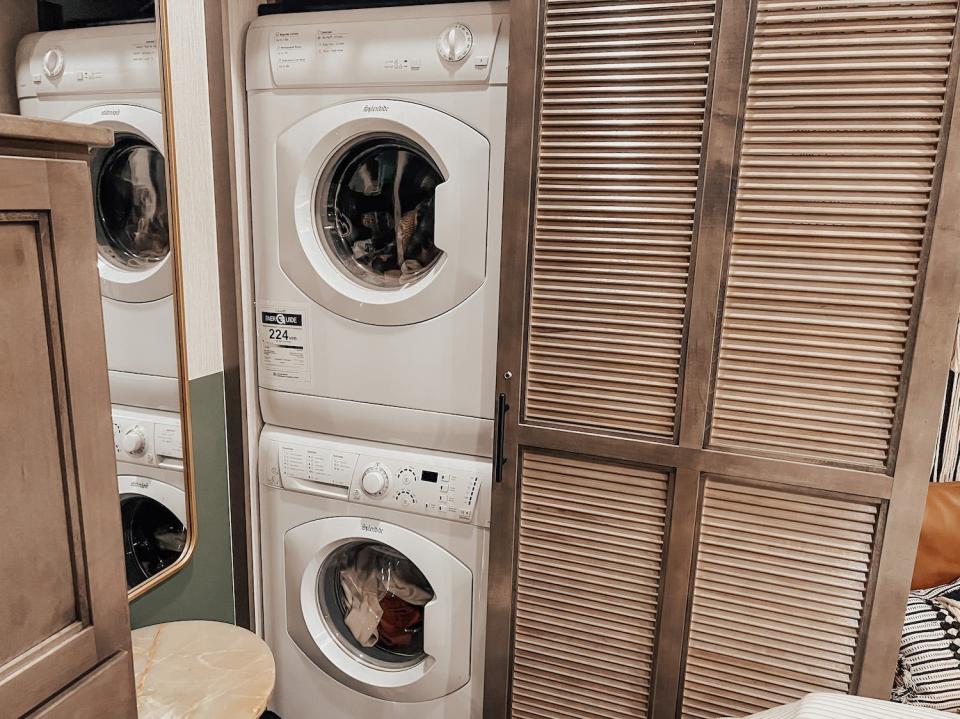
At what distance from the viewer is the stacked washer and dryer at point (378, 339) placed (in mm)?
1499

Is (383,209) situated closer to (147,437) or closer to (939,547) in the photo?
(147,437)

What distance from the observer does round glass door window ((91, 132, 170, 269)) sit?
4.25 ft

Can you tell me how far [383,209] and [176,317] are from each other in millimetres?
546

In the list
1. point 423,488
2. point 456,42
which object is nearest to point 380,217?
point 456,42

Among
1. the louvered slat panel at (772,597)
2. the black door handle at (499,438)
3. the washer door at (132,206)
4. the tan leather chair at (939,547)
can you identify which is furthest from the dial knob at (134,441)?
the tan leather chair at (939,547)

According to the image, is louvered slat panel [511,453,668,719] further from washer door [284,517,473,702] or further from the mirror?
the mirror

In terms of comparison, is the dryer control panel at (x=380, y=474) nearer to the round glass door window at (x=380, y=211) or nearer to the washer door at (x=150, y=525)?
the washer door at (x=150, y=525)

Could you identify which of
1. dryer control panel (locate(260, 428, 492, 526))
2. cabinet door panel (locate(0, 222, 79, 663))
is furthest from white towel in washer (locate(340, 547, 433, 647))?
cabinet door panel (locate(0, 222, 79, 663))

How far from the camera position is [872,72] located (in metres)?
1.15

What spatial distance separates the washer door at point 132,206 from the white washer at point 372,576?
59 centimetres

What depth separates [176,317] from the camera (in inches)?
58.7

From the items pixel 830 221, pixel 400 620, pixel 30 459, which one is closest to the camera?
pixel 30 459

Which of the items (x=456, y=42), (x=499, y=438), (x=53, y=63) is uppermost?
(x=456, y=42)

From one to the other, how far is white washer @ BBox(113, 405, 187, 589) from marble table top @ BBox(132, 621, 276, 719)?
0.48 ft
